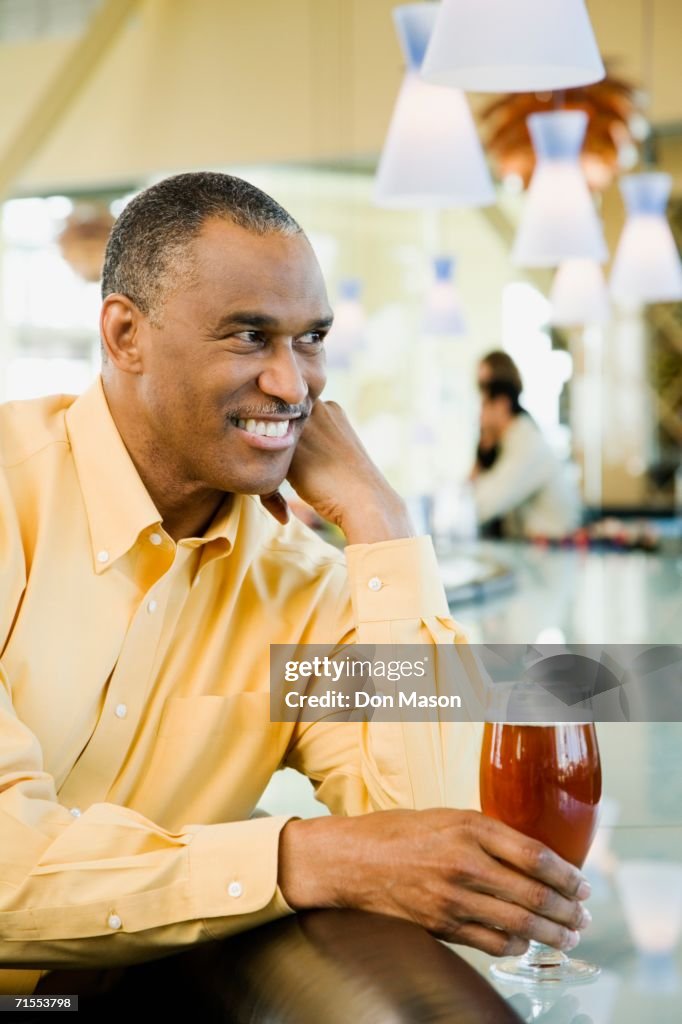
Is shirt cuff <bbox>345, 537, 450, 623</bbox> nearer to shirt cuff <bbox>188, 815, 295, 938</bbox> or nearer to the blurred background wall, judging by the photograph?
shirt cuff <bbox>188, 815, 295, 938</bbox>

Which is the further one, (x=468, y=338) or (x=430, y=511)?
(x=468, y=338)

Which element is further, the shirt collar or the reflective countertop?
the shirt collar

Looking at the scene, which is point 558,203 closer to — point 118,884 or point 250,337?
point 250,337

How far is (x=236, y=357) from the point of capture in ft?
3.63

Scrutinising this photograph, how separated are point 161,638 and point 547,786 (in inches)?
16.3

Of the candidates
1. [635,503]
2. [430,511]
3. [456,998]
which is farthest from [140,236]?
[635,503]

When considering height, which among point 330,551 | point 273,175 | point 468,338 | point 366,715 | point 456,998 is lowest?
point 456,998

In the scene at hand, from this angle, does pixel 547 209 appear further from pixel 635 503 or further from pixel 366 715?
pixel 635 503

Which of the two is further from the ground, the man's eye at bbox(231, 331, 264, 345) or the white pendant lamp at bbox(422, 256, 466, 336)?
the white pendant lamp at bbox(422, 256, 466, 336)

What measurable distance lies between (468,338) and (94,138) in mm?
2726

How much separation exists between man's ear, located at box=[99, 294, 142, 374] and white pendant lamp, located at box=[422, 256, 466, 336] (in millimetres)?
5206

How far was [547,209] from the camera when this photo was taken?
4.18m

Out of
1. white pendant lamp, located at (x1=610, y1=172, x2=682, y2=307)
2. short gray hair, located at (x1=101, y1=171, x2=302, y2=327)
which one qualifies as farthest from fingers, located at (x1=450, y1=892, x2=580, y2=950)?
white pendant lamp, located at (x1=610, y1=172, x2=682, y2=307)

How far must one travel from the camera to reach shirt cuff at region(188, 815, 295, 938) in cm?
86
